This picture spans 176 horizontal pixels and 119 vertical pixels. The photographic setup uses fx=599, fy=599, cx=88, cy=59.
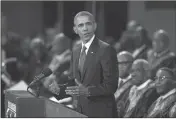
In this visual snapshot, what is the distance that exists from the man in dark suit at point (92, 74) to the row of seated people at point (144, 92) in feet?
5.06

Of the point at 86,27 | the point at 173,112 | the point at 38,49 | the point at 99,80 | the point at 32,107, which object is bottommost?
the point at 173,112

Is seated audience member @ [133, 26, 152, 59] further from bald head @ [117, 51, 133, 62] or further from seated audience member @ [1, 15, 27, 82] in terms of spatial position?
seated audience member @ [1, 15, 27, 82]

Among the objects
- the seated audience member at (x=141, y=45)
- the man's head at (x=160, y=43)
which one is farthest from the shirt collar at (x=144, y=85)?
the seated audience member at (x=141, y=45)

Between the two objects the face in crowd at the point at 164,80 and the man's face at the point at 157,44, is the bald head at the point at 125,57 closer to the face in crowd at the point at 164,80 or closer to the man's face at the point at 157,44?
the man's face at the point at 157,44

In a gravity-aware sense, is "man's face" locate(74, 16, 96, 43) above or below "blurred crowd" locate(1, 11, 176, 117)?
above

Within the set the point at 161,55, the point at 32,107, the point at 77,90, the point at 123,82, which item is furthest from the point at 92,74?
the point at 161,55

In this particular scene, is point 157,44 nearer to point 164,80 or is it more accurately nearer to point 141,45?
point 141,45

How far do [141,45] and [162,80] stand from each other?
77.1 inches

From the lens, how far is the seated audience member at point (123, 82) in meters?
A: 6.88

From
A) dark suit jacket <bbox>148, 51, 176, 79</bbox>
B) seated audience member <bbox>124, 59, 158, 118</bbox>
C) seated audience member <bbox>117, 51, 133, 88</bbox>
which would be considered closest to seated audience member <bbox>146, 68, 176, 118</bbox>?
seated audience member <bbox>124, 59, 158, 118</bbox>

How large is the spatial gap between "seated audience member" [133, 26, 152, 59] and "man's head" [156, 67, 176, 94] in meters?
1.52

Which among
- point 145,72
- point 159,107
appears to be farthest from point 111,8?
point 159,107

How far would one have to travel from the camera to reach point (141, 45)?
334 inches

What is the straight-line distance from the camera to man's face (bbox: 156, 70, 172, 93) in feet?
21.4
